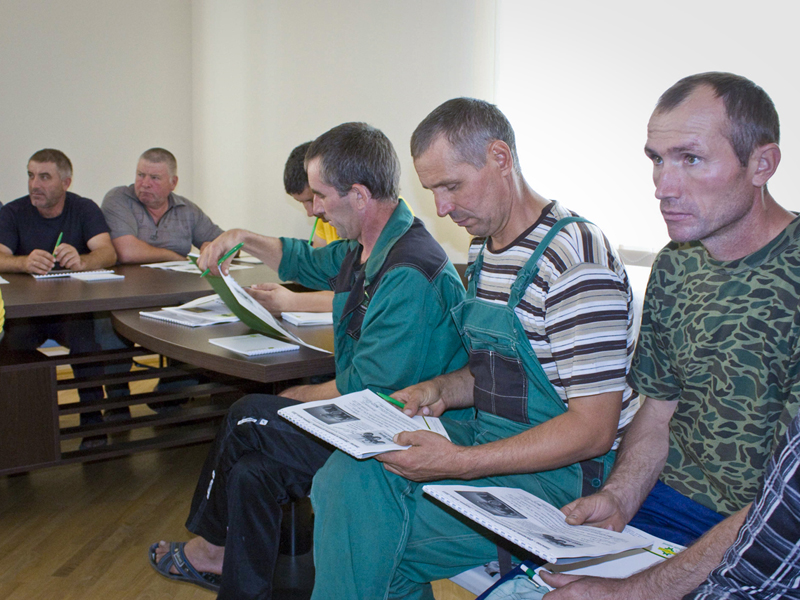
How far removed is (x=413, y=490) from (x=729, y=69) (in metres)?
2.24

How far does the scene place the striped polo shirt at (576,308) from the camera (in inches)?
50.1

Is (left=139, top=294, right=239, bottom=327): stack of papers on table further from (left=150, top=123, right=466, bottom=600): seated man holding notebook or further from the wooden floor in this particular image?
the wooden floor

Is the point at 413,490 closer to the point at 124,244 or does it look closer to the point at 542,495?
the point at 542,495

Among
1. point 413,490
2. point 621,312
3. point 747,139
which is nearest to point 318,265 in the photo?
point 413,490

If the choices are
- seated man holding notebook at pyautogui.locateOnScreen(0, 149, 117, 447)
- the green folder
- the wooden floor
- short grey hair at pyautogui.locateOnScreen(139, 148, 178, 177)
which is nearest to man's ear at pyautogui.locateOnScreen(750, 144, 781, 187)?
the green folder

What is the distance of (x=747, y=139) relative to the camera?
115 centimetres

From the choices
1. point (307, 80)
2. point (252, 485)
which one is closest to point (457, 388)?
point (252, 485)

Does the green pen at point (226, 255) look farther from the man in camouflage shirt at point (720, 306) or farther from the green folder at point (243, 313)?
the man in camouflage shirt at point (720, 306)

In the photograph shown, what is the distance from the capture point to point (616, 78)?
3.18 m

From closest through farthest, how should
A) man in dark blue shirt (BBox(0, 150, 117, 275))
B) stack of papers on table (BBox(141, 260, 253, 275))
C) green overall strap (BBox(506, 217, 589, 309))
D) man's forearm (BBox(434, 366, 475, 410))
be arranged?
green overall strap (BBox(506, 217, 589, 309)), man's forearm (BBox(434, 366, 475, 410)), stack of papers on table (BBox(141, 260, 253, 275)), man in dark blue shirt (BBox(0, 150, 117, 275))

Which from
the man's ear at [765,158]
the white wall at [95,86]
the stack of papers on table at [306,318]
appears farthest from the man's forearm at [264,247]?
the white wall at [95,86]

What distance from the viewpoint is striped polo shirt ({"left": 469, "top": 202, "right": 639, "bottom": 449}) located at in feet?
4.18

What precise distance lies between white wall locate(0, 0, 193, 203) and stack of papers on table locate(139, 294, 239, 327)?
10.2 ft

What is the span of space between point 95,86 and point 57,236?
6.56 ft
